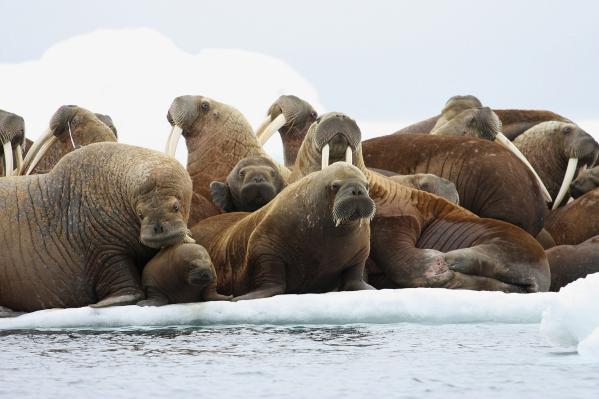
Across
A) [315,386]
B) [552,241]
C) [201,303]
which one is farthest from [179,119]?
[315,386]

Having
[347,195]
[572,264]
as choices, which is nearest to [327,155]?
[347,195]

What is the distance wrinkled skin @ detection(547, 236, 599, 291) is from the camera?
11.7m

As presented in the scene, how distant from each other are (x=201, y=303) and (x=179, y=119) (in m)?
4.31

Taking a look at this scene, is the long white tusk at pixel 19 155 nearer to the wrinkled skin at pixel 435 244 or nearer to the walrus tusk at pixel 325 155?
the wrinkled skin at pixel 435 244

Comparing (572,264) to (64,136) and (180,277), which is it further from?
(64,136)

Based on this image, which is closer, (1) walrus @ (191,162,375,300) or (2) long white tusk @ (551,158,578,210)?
(1) walrus @ (191,162,375,300)

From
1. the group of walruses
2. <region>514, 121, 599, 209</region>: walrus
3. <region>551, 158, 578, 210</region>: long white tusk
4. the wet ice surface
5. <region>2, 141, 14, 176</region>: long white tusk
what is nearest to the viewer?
the wet ice surface

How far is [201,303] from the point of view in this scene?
385 inches

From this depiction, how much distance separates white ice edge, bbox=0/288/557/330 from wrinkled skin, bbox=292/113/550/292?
3.12ft

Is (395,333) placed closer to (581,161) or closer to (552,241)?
(552,241)

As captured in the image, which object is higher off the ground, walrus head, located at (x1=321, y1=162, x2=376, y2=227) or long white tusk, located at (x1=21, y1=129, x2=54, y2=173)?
long white tusk, located at (x1=21, y1=129, x2=54, y2=173)

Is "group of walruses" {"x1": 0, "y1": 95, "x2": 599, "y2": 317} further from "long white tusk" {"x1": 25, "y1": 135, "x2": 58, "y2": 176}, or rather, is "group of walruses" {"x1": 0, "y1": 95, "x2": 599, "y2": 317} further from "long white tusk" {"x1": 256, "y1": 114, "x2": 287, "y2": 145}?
"long white tusk" {"x1": 256, "y1": 114, "x2": 287, "y2": 145}

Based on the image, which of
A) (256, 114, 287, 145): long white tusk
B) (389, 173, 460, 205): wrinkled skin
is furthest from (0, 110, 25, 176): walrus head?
(389, 173, 460, 205): wrinkled skin

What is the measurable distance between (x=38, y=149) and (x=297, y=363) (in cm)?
575
